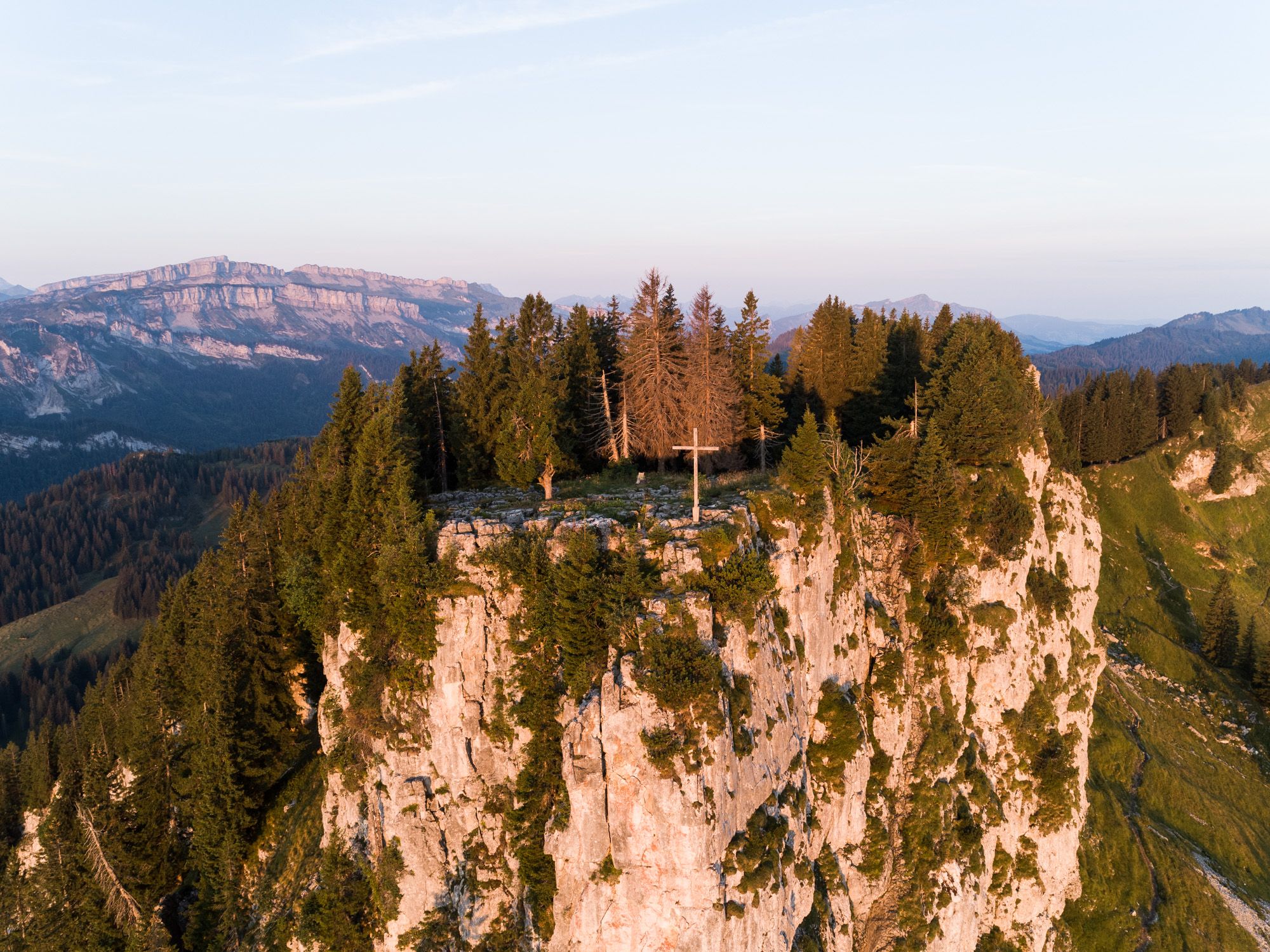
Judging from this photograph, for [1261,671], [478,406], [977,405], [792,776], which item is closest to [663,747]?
[792,776]

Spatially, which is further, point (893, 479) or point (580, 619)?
point (893, 479)

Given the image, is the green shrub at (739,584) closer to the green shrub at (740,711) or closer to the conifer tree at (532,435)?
the green shrub at (740,711)

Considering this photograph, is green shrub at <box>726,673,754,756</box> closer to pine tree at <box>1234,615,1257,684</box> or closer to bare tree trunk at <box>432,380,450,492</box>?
bare tree trunk at <box>432,380,450,492</box>

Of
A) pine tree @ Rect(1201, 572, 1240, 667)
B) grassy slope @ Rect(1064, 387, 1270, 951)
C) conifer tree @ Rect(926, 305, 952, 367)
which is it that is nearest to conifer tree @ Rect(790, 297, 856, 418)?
conifer tree @ Rect(926, 305, 952, 367)

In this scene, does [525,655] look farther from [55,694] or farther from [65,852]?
[55,694]

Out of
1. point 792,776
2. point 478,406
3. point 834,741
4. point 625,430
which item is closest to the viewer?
point 792,776

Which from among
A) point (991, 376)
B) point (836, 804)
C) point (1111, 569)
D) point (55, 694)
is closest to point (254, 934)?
point (836, 804)

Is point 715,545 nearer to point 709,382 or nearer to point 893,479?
point 893,479
